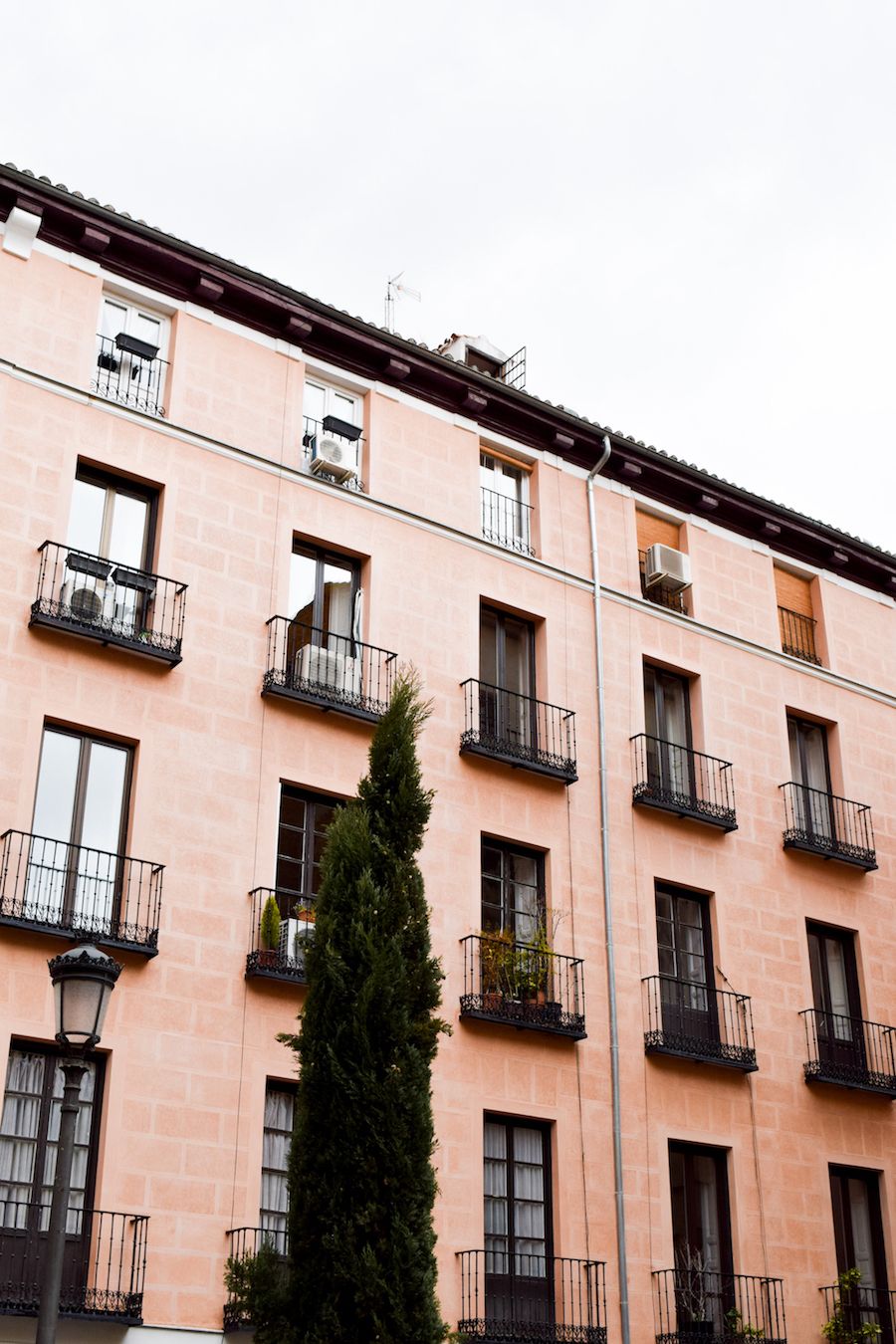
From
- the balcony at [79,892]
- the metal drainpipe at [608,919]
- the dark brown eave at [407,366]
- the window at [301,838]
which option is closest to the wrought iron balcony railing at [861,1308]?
the metal drainpipe at [608,919]

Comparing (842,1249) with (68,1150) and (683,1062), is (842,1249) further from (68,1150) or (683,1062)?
(68,1150)

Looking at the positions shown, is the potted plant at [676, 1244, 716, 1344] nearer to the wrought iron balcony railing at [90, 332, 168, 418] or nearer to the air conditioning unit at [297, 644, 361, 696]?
the air conditioning unit at [297, 644, 361, 696]

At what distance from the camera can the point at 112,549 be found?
775 inches

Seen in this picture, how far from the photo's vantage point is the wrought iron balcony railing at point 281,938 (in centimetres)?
1811

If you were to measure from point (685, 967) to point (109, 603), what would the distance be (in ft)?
31.1

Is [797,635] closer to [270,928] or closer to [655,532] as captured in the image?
[655,532]

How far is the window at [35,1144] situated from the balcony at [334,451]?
8480 millimetres

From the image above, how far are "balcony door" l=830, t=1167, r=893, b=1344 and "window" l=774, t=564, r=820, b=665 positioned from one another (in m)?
8.22

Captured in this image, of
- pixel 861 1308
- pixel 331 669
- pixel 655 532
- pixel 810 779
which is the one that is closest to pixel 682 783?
pixel 810 779

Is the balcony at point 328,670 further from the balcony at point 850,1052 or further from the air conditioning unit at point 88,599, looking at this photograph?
the balcony at point 850,1052

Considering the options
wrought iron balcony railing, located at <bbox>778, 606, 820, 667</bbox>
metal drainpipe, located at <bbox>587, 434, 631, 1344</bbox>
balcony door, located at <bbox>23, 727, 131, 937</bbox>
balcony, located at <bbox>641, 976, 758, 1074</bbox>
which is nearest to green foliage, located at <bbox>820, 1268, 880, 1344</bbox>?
balcony, located at <bbox>641, 976, 758, 1074</bbox>

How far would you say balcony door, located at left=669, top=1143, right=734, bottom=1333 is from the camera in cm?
2030

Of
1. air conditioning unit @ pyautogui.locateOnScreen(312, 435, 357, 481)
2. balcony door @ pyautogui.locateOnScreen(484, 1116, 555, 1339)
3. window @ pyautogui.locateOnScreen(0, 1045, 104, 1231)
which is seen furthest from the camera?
air conditioning unit @ pyautogui.locateOnScreen(312, 435, 357, 481)

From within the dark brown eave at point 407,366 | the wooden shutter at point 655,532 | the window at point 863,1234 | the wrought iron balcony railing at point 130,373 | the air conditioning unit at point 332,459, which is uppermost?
the dark brown eave at point 407,366
